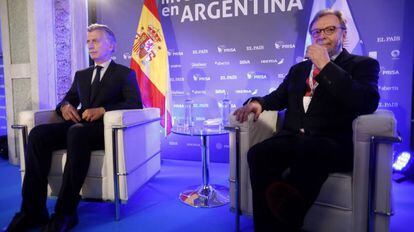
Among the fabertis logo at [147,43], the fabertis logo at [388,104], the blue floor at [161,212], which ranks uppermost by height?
the fabertis logo at [147,43]

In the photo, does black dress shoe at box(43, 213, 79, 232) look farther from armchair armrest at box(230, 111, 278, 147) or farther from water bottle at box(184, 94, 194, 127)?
water bottle at box(184, 94, 194, 127)

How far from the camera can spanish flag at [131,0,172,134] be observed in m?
3.43

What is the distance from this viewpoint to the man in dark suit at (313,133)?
1370mm

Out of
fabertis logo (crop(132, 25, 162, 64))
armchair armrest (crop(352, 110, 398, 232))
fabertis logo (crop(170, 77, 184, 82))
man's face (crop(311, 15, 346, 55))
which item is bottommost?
armchair armrest (crop(352, 110, 398, 232))

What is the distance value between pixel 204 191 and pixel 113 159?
2.72 ft

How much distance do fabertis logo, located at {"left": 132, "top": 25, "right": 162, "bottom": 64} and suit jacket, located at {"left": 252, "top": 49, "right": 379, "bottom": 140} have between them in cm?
202

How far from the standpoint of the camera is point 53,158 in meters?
2.01

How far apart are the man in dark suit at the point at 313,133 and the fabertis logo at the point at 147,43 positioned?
1983mm

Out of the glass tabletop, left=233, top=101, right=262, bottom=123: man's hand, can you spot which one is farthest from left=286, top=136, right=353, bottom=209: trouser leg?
the glass tabletop

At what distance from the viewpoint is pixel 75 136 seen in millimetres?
1836

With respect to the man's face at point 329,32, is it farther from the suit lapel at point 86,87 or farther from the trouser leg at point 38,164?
the trouser leg at point 38,164

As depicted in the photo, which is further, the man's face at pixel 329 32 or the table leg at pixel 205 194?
the table leg at pixel 205 194

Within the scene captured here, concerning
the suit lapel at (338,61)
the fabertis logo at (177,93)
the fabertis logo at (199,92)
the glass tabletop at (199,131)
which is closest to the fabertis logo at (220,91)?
the fabertis logo at (199,92)

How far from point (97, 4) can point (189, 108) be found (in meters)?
1.77
